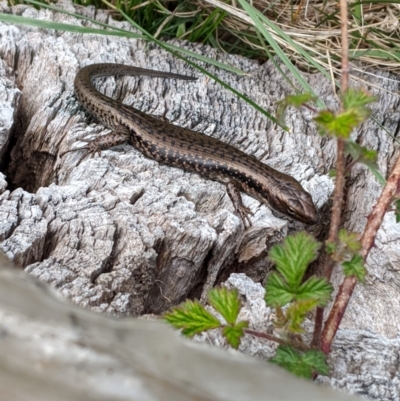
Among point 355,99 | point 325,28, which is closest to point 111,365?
point 355,99

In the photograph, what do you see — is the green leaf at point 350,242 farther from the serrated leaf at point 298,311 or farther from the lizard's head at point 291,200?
the lizard's head at point 291,200

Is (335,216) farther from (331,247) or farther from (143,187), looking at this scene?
(143,187)

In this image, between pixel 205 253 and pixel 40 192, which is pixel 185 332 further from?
pixel 40 192

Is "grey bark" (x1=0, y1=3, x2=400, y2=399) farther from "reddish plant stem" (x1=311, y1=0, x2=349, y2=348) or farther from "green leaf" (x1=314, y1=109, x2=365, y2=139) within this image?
"green leaf" (x1=314, y1=109, x2=365, y2=139)

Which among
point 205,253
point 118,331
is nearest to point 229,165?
point 205,253

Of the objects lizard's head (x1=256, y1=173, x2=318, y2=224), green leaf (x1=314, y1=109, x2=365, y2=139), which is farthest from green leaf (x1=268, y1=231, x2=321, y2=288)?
lizard's head (x1=256, y1=173, x2=318, y2=224)

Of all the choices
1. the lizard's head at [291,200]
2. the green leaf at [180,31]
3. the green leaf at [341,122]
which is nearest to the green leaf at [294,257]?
the green leaf at [341,122]

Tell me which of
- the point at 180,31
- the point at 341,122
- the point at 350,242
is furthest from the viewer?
the point at 180,31

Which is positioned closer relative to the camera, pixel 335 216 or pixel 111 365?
pixel 111 365
